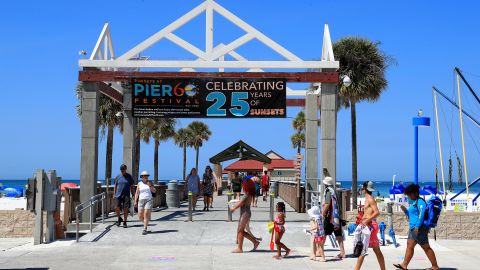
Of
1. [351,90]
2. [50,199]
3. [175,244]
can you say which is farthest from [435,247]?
[351,90]

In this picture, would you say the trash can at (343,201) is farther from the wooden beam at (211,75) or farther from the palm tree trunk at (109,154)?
the palm tree trunk at (109,154)

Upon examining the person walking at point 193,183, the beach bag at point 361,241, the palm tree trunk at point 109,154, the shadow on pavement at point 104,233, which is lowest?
the shadow on pavement at point 104,233

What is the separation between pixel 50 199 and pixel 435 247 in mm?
9455

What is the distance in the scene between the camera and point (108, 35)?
23.2m

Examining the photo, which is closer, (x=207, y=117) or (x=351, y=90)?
(x=207, y=117)

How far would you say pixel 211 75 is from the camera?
20531 millimetres

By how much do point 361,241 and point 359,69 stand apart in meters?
26.6

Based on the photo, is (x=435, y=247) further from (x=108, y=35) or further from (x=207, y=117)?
(x=108, y=35)

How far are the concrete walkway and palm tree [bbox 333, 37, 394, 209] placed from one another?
18389 mm

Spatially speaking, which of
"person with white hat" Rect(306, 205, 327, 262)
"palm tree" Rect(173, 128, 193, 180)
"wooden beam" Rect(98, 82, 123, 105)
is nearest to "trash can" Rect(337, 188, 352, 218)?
"person with white hat" Rect(306, 205, 327, 262)

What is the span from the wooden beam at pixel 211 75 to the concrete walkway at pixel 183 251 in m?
4.45

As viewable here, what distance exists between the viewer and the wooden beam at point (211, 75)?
19.9m

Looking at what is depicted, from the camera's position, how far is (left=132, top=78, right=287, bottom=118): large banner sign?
67.5ft

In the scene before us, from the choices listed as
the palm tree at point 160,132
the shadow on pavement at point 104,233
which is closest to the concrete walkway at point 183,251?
the shadow on pavement at point 104,233
